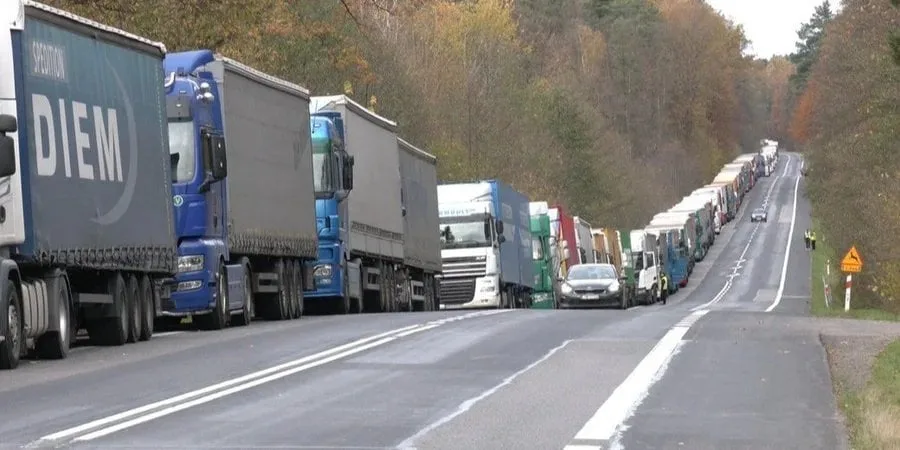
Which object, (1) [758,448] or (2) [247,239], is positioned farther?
(2) [247,239]

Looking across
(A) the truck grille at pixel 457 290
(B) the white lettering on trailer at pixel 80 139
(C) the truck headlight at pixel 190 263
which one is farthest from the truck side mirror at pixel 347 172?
(A) the truck grille at pixel 457 290

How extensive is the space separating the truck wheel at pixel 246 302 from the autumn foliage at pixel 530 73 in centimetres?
560

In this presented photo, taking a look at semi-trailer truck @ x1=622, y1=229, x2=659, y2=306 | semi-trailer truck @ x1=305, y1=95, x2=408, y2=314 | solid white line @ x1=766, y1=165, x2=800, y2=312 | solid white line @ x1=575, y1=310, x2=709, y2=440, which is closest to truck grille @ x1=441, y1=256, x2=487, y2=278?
semi-trailer truck @ x1=305, y1=95, x2=408, y2=314

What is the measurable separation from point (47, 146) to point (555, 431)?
31.0 feet

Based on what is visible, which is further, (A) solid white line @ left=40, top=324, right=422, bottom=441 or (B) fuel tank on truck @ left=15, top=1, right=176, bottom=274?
(B) fuel tank on truck @ left=15, top=1, right=176, bottom=274

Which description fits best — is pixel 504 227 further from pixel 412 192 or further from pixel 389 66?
pixel 389 66

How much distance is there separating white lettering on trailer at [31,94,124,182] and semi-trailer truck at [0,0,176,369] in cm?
1

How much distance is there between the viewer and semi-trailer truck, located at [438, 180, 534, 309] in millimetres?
44719

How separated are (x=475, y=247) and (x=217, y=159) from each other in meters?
20.0

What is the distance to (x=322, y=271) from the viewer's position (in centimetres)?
3266

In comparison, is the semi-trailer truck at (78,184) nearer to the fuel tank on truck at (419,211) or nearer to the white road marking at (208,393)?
the white road marking at (208,393)

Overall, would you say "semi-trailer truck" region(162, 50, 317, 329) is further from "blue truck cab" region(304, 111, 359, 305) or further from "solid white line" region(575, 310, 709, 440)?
"solid white line" region(575, 310, 709, 440)

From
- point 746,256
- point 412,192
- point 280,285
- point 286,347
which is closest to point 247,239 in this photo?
point 280,285

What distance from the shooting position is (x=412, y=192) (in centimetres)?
4078
